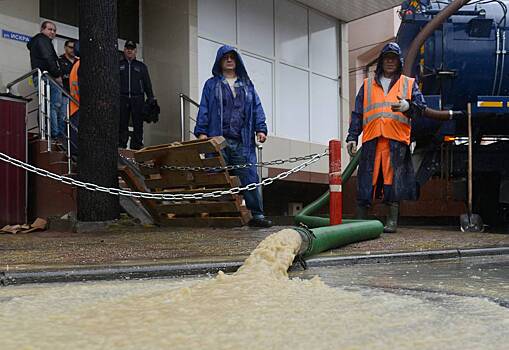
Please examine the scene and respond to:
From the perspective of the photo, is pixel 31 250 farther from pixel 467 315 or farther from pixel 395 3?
pixel 395 3

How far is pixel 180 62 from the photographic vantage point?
34.6 feet

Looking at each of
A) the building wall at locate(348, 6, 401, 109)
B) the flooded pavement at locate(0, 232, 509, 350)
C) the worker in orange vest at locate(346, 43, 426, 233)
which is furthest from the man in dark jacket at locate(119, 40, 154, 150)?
the building wall at locate(348, 6, 401, 109)

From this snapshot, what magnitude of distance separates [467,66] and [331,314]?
6.04 m

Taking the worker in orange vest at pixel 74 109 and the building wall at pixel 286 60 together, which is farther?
the building wall at pixel 286 60

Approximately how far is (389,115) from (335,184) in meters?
1.10

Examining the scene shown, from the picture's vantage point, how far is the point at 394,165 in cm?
623

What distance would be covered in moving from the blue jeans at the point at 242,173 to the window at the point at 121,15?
4.91m

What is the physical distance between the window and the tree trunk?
3.24 meters

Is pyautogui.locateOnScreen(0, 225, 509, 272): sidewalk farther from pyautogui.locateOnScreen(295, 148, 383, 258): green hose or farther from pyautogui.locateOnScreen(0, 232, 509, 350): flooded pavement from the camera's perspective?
pyautogui.locateOnScreen(0, 232, 509, 350): flooded pavement

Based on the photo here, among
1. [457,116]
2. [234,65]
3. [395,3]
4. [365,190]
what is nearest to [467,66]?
[457,116]

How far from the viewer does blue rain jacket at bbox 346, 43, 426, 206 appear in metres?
6.23

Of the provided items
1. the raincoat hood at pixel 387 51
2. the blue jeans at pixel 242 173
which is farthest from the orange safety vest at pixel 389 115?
the blue jeans at pixel 242 173

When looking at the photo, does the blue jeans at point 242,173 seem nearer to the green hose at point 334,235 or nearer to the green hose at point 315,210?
the green hose at point 315,210

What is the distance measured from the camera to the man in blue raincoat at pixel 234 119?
6793 millimetres
